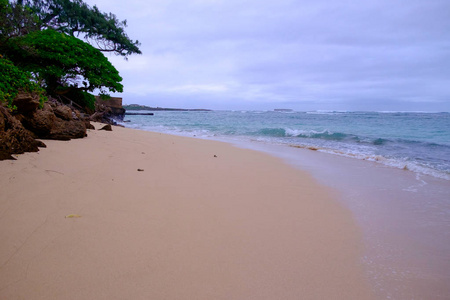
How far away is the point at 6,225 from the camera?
1876mm

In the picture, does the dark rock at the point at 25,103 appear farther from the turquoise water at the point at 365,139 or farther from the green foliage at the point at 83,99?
the green foliage at the point at 83,99

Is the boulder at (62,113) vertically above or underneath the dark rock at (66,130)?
above

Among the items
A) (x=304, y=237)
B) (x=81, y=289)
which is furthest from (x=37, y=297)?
(x=304, y=237)

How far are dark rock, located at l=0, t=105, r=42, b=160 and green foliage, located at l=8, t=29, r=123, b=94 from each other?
786 cm

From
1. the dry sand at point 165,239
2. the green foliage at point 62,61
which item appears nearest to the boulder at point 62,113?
the dry sand at point 165,239

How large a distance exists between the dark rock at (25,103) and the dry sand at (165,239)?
6.42 ft

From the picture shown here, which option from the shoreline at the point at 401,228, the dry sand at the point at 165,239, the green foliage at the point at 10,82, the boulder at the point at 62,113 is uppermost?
the green foliage at the point at 10,82

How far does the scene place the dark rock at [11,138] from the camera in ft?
11.6

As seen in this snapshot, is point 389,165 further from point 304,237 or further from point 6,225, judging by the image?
point 6,225

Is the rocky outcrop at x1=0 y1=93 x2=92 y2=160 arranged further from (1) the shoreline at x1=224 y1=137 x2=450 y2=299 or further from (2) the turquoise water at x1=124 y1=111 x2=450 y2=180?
(2) the turquoise water at x1=124 y1=111 x2=450 y2=180

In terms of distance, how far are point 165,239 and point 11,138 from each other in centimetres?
353

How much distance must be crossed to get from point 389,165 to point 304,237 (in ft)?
18.0

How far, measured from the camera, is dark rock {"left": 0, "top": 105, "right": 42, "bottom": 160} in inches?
140

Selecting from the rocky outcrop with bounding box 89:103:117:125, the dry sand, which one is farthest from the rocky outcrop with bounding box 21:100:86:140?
the rocky outcrop with bounding box 89:103:117:125
